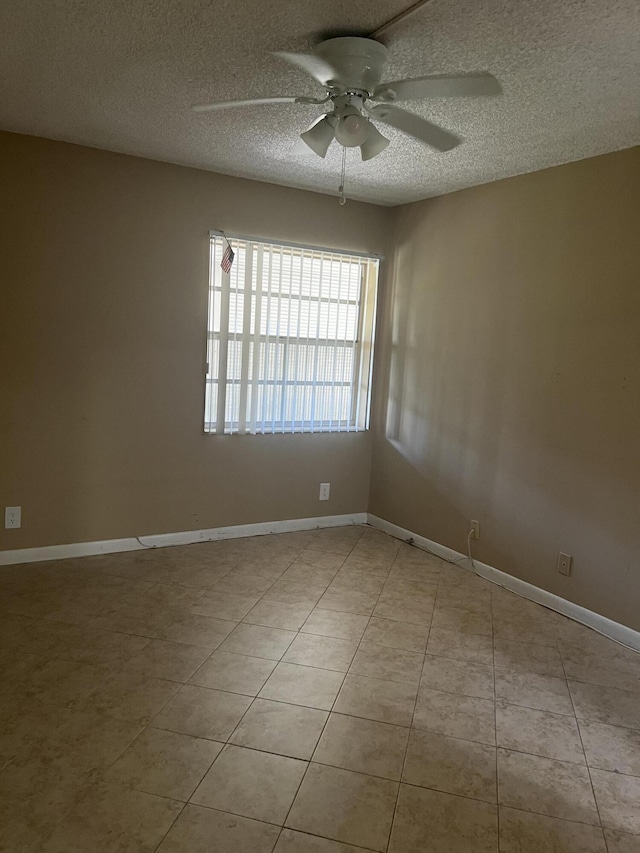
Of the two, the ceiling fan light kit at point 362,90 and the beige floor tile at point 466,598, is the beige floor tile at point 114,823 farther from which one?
the ceiling fan light kit at point 362,90

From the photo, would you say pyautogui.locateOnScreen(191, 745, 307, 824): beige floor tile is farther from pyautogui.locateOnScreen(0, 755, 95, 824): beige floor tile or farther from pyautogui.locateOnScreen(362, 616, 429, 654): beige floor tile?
pyautogui.locateOnScreen(362, 616, 429, 654): beige floor tile

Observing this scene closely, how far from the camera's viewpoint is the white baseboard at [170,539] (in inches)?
144

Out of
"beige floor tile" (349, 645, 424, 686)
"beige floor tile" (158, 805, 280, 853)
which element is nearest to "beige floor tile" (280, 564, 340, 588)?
"beige floor tile" (349, 645, 424, 686)

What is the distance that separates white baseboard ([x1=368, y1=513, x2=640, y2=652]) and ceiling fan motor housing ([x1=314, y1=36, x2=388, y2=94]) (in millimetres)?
2680

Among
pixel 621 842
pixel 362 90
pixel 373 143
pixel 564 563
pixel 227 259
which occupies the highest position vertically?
pixel 362 90

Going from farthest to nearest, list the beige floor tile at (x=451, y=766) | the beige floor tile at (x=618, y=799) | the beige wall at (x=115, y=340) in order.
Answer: the beige wall at (x=115, y=340) → the beige floor tile at (x=451, y=766) → the beige floor tile at (x=618, y=799)

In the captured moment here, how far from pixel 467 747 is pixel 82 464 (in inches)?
104

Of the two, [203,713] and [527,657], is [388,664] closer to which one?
[527,657]

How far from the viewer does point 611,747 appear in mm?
2244

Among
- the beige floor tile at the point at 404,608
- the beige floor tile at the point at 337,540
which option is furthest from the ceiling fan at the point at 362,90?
the beige floor tile at the point at 337,540

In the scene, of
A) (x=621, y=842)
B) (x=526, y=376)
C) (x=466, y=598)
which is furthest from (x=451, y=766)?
(x=526, y=376)

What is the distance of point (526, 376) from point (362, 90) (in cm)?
188

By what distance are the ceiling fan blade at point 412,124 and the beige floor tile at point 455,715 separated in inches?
88.5

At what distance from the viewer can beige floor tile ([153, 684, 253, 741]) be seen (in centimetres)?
220
